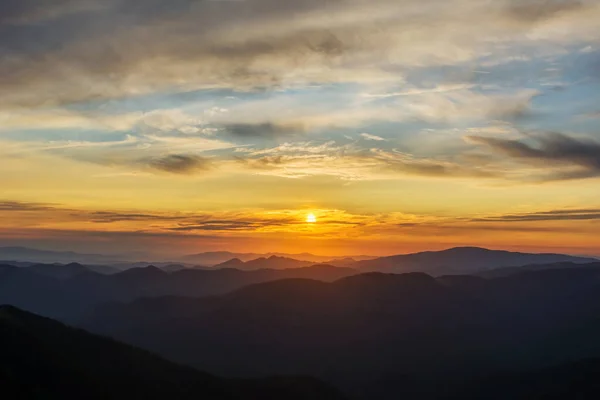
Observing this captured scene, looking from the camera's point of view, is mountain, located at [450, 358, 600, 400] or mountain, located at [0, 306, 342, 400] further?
mountain, located at [450, 358, 600, 400]

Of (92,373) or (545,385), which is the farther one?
(545,385)

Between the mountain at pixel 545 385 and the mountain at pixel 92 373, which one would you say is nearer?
the mountain at pixel 92 373

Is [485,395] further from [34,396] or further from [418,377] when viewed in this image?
[34,396]

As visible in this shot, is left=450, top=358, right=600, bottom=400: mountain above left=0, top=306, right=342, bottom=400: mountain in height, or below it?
below

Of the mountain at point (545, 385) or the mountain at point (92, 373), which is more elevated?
the mountain at point (92, 373)

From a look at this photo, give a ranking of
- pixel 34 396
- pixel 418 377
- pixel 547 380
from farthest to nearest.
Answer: pixel 418 377 < pixel 547 380 < pixel 34 396

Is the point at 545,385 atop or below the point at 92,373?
below

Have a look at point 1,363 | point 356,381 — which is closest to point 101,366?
point 1,363

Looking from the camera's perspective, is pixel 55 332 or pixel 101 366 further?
pixel 55 332
